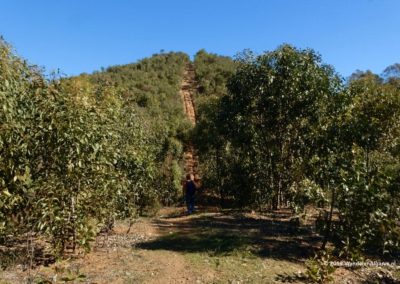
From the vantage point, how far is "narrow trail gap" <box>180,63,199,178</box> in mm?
30516

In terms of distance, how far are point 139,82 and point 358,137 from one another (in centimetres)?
4116

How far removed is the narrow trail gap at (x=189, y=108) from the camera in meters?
30.5

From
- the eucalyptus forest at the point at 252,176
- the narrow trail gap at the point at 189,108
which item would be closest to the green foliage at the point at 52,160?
the eucalyptus forest at the point at 252,176

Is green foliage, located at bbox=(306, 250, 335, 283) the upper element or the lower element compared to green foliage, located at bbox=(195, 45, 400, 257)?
lower

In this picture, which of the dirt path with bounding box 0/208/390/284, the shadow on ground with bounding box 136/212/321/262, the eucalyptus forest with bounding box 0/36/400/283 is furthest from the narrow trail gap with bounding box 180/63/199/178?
the dirt path with bounding box 0/208/390/284

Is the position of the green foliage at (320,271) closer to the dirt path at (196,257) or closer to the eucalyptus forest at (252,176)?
the eucalyptus forest at (252,176)

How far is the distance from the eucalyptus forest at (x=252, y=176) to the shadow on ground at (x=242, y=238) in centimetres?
5

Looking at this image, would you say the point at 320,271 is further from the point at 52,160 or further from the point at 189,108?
the point at 189,108

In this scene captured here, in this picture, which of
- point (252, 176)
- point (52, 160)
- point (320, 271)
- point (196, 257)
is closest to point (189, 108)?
point (252, 176)

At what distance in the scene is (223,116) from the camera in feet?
49.5

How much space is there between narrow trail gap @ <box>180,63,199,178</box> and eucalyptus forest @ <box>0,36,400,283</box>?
43.3ft

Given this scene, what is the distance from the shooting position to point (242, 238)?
1031cm

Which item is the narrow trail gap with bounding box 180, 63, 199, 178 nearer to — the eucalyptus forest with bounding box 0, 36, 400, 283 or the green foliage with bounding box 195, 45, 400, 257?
the green foliage with bounding box 195, 45, 400, 257

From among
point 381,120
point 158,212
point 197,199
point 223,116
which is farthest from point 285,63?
point 197,199
